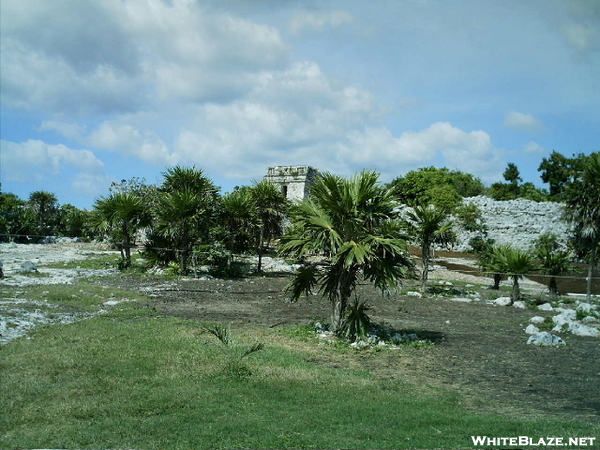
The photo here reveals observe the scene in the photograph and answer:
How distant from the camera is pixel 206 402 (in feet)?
19.5

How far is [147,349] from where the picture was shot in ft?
27.6

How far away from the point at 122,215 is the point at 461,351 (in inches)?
666

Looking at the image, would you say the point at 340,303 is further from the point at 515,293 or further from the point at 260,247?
the point at 260,247

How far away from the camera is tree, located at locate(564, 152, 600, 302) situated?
1805 cm

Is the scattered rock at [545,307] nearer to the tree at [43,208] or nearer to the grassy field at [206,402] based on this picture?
the grassy field at [206,402]

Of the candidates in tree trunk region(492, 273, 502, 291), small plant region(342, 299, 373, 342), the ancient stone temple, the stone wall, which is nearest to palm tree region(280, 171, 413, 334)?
small plant region(342, 299, 373, 342)

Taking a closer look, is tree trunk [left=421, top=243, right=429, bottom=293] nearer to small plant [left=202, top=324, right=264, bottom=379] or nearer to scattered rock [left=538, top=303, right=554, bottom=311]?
scattered rock [left=538, top=303, right=554, bottom=311]

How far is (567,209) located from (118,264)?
727 inches

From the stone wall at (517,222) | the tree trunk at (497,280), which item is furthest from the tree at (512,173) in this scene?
the tree trunk at (497,280)

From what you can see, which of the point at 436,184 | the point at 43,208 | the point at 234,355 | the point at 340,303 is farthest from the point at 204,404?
the point at 436,184

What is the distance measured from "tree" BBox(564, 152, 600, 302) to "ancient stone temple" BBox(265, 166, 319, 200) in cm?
2087

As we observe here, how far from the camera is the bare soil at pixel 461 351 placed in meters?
6.88

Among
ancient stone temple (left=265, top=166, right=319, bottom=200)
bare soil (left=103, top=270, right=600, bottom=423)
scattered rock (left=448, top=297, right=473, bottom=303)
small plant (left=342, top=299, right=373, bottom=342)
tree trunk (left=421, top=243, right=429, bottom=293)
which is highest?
ancient stone temple (left=265, top=166, right=319, bottom=200)

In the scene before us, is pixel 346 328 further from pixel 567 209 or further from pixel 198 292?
pixel 567 209
